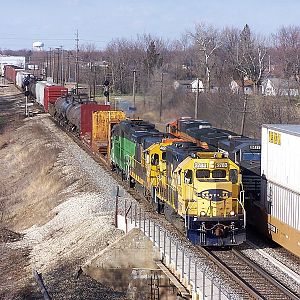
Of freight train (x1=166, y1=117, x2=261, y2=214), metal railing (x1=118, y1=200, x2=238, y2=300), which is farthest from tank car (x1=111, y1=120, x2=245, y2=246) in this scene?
freight train (x1=166, y1=117, x2=261, y2=214)

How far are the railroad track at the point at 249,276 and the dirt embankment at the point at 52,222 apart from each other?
3230mm

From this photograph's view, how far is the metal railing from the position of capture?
1672cm

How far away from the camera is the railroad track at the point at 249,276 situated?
1717 cm

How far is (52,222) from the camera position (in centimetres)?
3044

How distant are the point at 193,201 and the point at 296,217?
3094 mm

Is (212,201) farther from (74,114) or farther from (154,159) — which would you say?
(74,114)

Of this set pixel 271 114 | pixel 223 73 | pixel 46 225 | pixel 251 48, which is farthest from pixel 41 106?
pixel 46 225

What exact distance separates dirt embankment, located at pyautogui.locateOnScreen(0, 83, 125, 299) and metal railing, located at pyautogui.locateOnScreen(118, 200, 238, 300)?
0.94m

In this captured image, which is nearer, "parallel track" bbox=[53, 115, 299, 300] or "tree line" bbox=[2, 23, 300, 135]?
"parallel track" bbox=[53, 115, 299, 300]

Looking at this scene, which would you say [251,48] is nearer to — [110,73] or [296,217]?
[110,73]

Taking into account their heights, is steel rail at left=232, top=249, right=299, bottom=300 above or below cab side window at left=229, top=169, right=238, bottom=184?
below

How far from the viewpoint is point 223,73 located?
95000 mm

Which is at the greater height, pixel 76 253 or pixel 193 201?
pixel 193 201

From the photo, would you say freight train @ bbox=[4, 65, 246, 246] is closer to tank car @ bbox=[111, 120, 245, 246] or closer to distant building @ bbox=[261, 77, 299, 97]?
tank car @ bbox=[111, 120, 245, 246]
